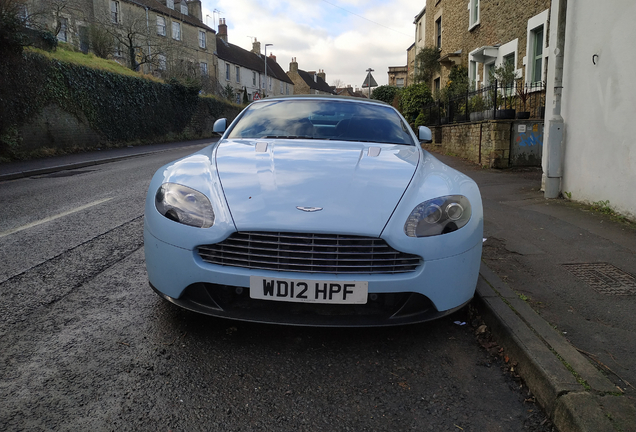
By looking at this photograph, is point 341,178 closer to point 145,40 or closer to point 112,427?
point 112,427

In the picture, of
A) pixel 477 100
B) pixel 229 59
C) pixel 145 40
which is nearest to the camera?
pixel 477 100

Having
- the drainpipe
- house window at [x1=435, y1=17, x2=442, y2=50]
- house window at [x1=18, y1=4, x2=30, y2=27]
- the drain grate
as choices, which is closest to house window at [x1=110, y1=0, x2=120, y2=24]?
house window at [x1=18, y1=4, x2=30, y2=27]

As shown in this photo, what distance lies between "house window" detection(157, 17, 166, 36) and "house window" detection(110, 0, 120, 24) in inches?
175

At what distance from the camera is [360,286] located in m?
2.43

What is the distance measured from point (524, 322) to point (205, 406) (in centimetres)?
181

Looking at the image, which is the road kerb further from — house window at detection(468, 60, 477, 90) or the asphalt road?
house window at detection(468, 60, 477, 90)

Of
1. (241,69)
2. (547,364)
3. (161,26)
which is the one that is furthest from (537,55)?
(241,69)

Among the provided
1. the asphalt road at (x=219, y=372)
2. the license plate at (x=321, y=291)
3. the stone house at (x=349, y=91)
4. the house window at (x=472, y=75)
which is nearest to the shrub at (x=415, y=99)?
the house window at (x=472, y=75)

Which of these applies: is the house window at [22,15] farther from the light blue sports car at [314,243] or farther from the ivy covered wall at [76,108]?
the light blue sports car at [314,243]

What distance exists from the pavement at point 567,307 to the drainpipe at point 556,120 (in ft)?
2.78

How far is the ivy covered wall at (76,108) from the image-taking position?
1445 cm

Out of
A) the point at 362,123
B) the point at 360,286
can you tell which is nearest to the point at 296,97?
the point at 362,123

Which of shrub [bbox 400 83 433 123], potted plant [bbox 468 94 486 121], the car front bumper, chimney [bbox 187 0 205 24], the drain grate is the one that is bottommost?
the drain grate

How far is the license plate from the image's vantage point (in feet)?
7.96
